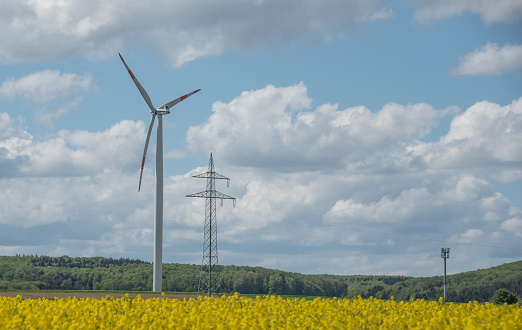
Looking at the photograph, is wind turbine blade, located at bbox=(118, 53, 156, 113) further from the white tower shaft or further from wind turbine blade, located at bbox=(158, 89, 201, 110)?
the white tower shaft

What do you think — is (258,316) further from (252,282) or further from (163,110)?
(252,282)

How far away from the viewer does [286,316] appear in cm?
2398

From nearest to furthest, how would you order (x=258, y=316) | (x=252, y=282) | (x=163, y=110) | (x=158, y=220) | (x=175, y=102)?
(x=258, y=316) → (x=158, y=220) → (x=163, y=110) → (x=175, y=102) → (x=252, y=282)

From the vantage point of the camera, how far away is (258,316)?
76.5 feet

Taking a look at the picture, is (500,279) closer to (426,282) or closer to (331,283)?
(426,282)

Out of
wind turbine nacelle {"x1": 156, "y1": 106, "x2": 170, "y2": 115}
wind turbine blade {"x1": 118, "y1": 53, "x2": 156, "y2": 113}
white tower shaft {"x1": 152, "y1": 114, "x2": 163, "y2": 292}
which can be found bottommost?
white tower shaft {"x1": 152, "y1": 114, "x2": 163, "y2": 292}

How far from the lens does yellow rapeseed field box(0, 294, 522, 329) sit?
71.1ft

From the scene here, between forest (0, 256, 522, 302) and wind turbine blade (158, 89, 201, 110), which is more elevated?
wind turbine blade (158, 89, 201, 110)

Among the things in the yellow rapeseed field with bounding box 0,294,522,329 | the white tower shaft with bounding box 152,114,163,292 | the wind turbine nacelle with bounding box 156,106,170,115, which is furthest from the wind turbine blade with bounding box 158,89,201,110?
the yellow rapeseed field with bounding box 0,294,522,329

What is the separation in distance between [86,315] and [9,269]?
15547 cm

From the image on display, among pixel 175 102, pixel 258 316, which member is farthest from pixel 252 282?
pixel 258 316

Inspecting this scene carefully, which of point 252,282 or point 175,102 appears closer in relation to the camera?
point 175,102

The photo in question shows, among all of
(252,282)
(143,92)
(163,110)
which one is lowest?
(252,282)

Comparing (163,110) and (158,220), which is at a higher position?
(163,110)
